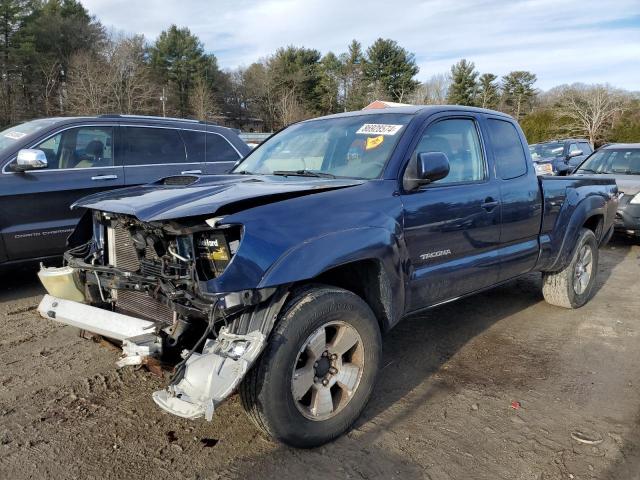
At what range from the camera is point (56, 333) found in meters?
4.38

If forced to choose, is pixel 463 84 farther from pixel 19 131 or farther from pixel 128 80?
pixel 19 131

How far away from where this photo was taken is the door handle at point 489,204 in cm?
385

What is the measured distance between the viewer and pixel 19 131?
561 cm

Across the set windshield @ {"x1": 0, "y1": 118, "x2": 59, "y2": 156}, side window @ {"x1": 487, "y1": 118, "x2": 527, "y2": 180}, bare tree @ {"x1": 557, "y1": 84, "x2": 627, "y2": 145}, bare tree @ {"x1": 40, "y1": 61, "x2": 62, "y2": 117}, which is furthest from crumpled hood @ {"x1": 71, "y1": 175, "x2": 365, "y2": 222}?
bare tree @ {"x1": 557, "y1": 84, "x2": 627, "y2": 145}

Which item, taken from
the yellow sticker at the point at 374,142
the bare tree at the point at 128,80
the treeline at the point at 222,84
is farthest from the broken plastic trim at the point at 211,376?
the bare tree at the point at 128,80

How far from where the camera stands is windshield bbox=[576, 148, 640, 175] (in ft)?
31.0

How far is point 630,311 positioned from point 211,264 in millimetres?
4743

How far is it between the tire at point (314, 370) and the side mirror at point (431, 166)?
3.04ft

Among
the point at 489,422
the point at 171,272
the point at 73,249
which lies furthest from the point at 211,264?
the point at 489,422

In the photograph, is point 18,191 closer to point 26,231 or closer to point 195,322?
point 26,231

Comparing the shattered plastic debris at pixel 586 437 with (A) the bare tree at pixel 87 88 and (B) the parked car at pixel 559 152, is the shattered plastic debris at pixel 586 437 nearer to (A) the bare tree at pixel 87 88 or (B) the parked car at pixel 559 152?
(B) the parked car at pixel 559 152

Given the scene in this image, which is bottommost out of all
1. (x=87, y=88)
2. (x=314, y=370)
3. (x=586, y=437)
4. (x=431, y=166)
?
(x=586, y=437)

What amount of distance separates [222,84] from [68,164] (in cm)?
5471

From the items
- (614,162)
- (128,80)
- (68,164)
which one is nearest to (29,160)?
(68,164)
